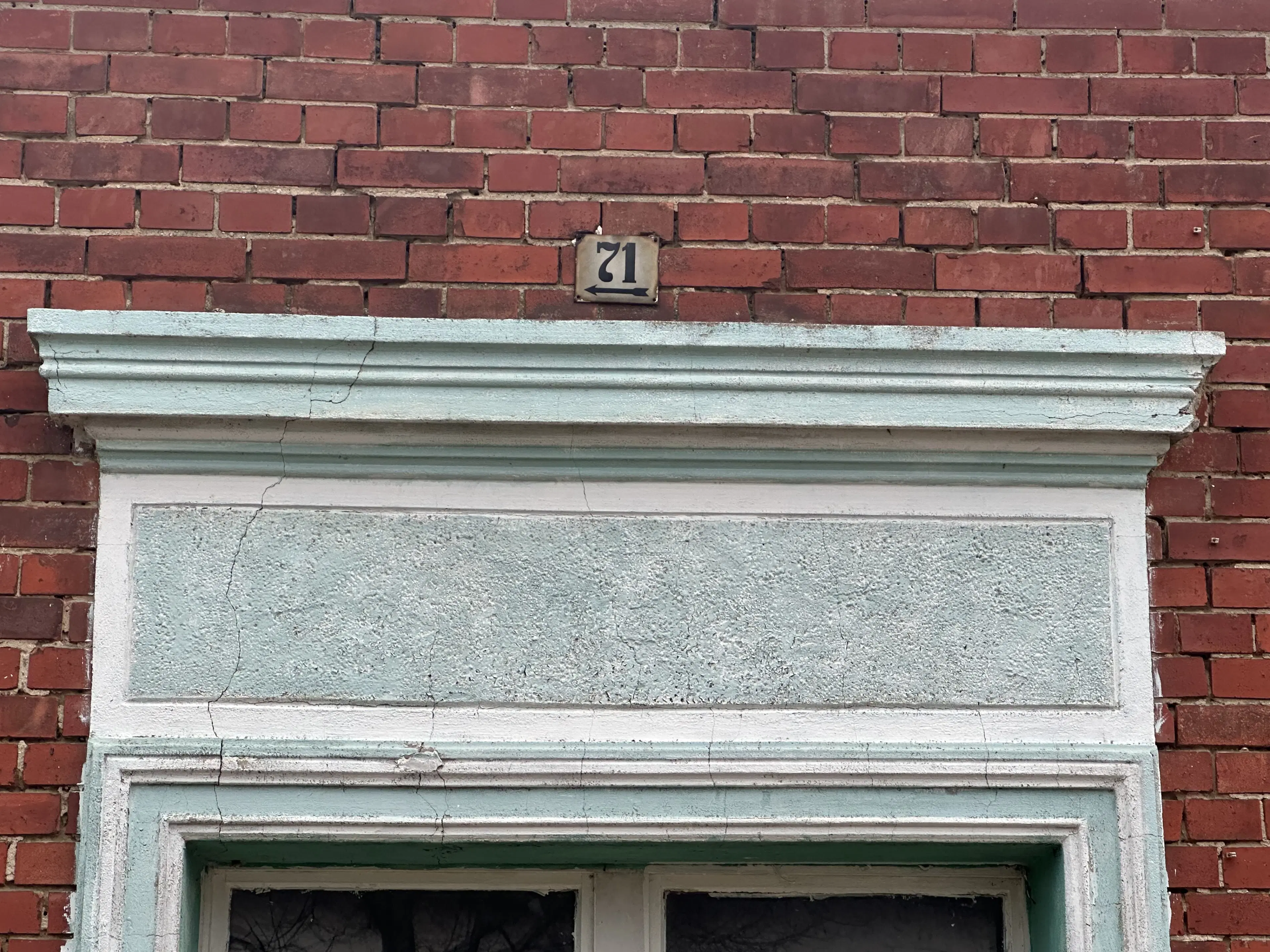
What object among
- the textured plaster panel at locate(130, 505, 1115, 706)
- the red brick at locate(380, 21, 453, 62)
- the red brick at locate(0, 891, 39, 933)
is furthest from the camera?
the red brick at locate(380, 21, 453, 62)

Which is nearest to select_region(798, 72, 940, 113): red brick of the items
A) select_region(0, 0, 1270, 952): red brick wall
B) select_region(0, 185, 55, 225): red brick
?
select_region(0, 0, 1270, 952): red brick wall

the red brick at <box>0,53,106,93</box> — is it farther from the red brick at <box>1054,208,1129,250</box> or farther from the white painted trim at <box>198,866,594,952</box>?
the red brick at <box>1054,208,1129,250</box>

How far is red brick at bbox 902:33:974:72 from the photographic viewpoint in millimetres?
3254

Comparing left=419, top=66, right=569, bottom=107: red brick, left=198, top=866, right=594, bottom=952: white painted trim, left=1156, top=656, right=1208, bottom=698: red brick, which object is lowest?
left=198, top=866, right=594, bottom=952: white painted trim

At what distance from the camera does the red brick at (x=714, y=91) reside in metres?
3.21

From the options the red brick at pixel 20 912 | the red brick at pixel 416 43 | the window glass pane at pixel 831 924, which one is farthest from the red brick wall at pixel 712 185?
the red brick at pixel 20 912

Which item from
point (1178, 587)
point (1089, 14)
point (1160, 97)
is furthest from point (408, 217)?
point (1178, 587)

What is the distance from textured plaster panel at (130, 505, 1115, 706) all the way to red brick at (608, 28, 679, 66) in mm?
1007

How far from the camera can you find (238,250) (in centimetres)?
311

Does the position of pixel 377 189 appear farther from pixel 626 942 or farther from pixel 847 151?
pixel 626 942

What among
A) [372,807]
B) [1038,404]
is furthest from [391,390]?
[1038,404]

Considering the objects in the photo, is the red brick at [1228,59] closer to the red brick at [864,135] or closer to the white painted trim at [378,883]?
the red brick at [864,135]

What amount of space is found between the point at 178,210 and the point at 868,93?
4.96ft

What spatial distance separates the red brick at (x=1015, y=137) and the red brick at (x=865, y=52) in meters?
0.24
